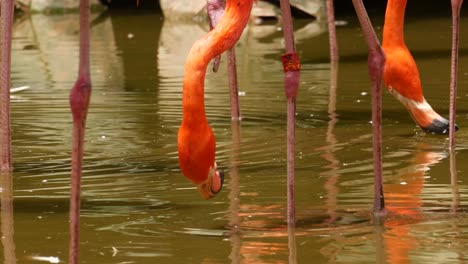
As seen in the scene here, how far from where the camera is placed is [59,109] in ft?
23.5

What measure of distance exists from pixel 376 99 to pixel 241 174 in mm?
1127

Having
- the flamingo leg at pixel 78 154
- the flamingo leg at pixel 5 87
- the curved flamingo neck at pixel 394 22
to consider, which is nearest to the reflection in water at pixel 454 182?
the curved flamingo neck at pixel 394 22

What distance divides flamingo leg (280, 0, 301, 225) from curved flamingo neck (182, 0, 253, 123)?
0.21 meters

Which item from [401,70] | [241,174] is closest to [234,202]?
[241,174]

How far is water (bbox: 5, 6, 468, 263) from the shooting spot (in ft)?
13.1

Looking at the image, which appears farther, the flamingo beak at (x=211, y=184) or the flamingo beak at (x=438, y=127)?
the flamingo beak at (x=438, y=127)

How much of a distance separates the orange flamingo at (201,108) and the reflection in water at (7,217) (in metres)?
0.62

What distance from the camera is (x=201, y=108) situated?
4148mm

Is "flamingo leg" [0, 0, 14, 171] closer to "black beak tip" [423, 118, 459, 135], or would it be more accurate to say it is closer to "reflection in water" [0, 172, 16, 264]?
"reflection in water" [0, 172, 16, 264]

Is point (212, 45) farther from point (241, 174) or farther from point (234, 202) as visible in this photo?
point (241, 174)

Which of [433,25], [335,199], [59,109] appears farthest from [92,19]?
[335,199]

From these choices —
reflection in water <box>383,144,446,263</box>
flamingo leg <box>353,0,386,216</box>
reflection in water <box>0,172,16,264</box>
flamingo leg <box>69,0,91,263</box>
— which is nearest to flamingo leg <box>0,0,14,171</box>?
reflection in water <box>0,172,16,264</box>

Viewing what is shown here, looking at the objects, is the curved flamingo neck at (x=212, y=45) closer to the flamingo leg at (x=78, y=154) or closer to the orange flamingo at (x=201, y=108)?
the orange flamingo at (x=201, y=108)

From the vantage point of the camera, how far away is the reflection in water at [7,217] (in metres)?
4.00
